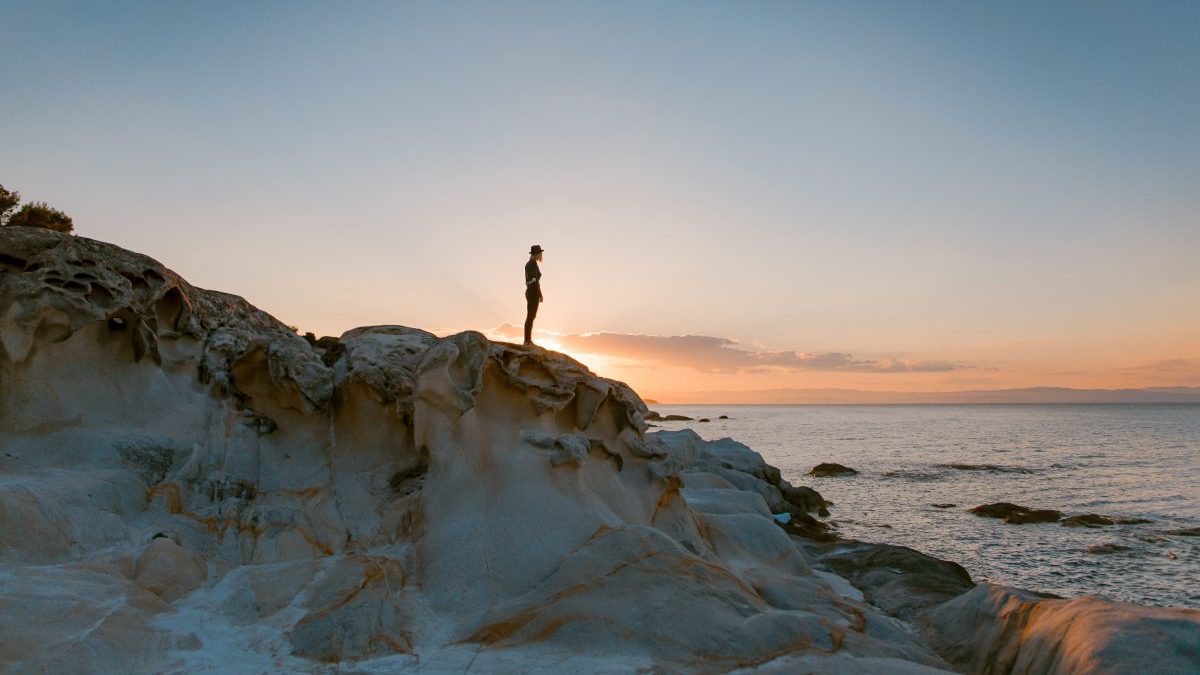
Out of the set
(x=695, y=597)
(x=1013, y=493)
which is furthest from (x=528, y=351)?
(x=1013, y=493)

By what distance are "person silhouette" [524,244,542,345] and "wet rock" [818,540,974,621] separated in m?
8.05

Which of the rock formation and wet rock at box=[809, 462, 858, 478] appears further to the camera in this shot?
wet rock at box=[809, 462, 858, 478]

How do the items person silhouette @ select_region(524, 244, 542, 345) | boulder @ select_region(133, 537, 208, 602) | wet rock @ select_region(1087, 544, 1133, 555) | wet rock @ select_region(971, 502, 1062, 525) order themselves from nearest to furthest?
1. boulder @ select_region(133, 537, 208, 602)
2. person silhouette @ select_region(524, 244, 542, 345)
3. wet rock @ select_region(1087, 544, 1133, 555)
4. wet rock @ select_region(971, 502, 1062, 525)

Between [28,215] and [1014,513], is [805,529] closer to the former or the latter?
[1014,513]

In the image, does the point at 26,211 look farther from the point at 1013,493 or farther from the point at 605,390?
the point at 1013,493

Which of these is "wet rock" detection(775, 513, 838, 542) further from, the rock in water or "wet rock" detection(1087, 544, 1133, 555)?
"wet rock" detection(1087, 544, 1133, 555)

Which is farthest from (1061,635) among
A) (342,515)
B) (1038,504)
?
(1038,504)

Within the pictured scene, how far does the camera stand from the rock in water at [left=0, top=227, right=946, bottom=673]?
7949 mm

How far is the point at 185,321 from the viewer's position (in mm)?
11922

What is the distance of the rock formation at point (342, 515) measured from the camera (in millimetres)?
7938

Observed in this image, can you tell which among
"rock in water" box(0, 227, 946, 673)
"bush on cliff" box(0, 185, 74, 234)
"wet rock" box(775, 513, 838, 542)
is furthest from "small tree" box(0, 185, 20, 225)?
"wet rock" box(775, 513, 838, 542)

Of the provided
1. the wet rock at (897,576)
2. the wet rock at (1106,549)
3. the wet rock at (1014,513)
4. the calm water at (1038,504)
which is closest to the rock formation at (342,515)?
the wet rock at (897,576)

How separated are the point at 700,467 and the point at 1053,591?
33.4 ft

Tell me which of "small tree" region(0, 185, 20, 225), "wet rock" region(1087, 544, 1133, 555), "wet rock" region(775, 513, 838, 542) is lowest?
"wet rock" region(1087, 544, 1133, 555)
